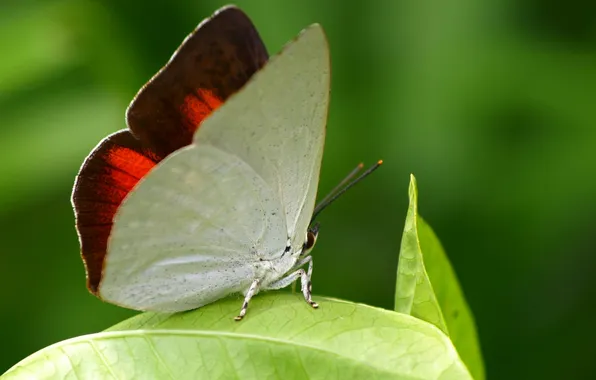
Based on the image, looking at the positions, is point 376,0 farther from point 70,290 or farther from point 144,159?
point 144,159

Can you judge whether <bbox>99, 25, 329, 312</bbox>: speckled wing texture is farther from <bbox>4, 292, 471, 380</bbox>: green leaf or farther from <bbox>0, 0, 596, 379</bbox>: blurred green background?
<bbox>0, 0, 596, 379</bbox>: blurred green background

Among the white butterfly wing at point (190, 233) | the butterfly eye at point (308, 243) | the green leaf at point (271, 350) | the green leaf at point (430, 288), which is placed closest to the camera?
the green leaf at point (271, 350)

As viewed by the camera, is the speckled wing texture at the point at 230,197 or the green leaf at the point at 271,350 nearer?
the green leaf at the point at 271,350

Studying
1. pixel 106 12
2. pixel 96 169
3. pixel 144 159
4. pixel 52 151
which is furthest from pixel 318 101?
pixel 106 12

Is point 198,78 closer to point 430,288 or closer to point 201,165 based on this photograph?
point 201,165

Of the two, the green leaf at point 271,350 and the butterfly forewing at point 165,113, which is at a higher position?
the butterfly forewing at point 165,113

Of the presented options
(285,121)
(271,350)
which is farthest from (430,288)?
(285,121)

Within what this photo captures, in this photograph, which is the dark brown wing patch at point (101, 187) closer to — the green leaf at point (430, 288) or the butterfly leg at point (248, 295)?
the butterfly leg at point (248, 295)

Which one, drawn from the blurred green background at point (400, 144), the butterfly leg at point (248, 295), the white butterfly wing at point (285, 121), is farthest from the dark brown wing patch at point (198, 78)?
the blurred green background at point (400, 144)

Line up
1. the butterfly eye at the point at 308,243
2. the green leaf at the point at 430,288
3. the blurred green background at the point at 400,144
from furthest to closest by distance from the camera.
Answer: the blurred green background at the point at 400,144
the butterfly eye at the point at 308,243
the green leaf at the point at 430,288
